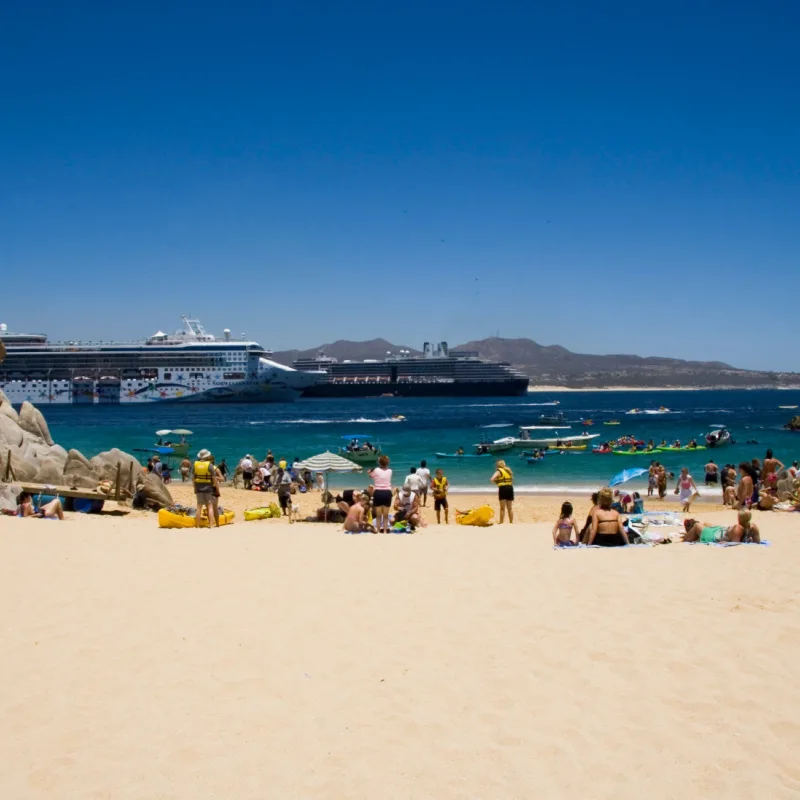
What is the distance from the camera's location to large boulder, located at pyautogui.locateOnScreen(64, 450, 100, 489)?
13578 millimetres

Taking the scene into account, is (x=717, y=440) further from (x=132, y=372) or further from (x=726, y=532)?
(x=132, y=372)

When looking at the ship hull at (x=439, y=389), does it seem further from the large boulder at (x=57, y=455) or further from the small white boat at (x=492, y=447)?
the large boulder at (x=57, y=455)

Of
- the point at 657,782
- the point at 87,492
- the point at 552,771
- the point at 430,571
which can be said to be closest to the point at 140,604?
the point at 430,571

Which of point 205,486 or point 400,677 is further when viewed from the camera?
point 205,486

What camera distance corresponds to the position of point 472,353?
402ft

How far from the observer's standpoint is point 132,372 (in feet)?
286

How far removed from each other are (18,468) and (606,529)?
410 inches

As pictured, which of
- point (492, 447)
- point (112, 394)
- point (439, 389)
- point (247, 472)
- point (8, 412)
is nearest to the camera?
point (8, 412)

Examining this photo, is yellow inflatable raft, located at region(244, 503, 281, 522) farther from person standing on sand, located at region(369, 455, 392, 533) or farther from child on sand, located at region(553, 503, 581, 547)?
child on sand, located at region(553, 503, 581, 547)

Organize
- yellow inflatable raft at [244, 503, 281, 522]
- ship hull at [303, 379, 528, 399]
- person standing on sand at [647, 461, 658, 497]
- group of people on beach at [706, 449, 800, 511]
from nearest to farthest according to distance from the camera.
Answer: group of people on beach at [706, 449, 800, 511]
yellow inflatable raft at [244, 503, 281, 522]
person standing on sand at [647, 461, 658, 497]
ship hull at [303, 379, 528, 399]

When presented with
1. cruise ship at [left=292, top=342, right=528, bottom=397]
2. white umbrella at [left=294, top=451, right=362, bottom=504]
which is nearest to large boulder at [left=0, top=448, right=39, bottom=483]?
white umbrella at [left=294, top=451, right=362, bottom=504]

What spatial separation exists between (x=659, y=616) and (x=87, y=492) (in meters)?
9.38

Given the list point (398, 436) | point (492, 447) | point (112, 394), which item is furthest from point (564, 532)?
point (112, 394)

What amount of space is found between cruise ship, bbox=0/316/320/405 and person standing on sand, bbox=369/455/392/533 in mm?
77912
